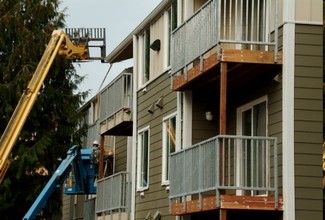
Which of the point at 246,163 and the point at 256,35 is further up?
the point at 256,35

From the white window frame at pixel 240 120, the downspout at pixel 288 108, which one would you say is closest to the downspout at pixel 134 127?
the white window frame at pixel 240 120

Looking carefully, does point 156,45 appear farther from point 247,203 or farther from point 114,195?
point 247,203

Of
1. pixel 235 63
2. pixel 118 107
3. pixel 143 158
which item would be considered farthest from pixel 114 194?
pixel 235 63

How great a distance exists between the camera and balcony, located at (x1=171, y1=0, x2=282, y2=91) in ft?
61.4

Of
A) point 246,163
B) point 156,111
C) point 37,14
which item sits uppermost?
point 37,14

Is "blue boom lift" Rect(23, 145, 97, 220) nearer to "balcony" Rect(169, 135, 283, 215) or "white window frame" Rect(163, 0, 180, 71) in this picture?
"white window frame" Rect(163, 0, 180, 71)

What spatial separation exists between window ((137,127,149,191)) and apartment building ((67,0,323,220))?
2.20m

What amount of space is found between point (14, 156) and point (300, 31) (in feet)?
70.0

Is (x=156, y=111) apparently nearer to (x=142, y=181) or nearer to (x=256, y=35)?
(x=142, y=181)

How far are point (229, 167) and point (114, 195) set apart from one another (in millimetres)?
8750

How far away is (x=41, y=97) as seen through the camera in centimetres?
3878

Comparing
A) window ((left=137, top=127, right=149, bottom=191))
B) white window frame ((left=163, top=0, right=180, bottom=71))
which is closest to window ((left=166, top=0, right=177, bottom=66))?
white window frame ((left=163, top=0, right=180, bottom=71))

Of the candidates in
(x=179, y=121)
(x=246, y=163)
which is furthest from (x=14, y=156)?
(x=246, y=163)

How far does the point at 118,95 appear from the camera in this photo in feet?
97.5
